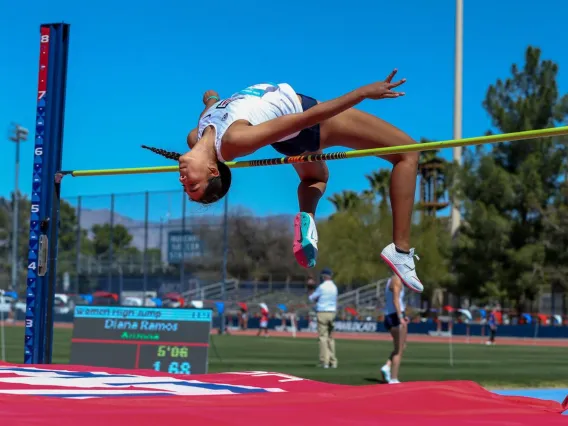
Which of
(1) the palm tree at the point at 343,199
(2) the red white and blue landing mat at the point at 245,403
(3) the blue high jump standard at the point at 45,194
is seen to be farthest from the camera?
(1) the palm tree at the point at 343,199

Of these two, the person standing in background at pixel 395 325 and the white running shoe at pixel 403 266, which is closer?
the white running shoe at pixel 403 266

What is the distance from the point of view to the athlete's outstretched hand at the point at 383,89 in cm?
402

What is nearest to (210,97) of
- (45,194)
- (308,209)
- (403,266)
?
(308,209)

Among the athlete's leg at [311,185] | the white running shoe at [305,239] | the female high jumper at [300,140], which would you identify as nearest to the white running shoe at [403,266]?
the female high jumper at [300,140]

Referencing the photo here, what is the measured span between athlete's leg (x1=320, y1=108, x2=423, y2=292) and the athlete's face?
2.33 feet

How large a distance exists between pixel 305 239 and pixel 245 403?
174 centimetres

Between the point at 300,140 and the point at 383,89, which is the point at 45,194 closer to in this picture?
the point at 300,140

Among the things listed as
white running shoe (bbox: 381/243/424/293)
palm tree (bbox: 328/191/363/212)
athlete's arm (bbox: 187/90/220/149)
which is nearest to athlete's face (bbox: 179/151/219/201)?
athlete's arm (bbox: 187/90/220/149)

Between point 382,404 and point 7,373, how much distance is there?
6.85ft

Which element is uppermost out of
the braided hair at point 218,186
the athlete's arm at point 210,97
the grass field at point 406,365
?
the athlete's arm at point 210,97

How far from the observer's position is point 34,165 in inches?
254

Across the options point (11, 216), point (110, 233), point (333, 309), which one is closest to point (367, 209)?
point (11, 216)

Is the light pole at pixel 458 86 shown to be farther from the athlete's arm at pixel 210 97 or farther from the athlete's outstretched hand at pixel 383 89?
the athlete's outstretched hand at pixel 383 89

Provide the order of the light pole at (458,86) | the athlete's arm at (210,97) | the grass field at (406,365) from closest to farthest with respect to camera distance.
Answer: the athlete's arm at (210,97) < the grass field at (406,365) < the light pole at (458,86)
